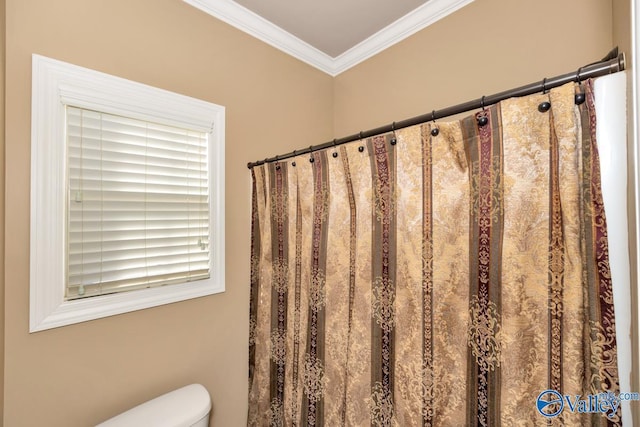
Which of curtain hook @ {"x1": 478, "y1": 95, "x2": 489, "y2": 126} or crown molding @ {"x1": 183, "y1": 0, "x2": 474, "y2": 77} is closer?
curtain hook @ {"x1": 478, "y1": 95, "x2": 489, "y2": 126}

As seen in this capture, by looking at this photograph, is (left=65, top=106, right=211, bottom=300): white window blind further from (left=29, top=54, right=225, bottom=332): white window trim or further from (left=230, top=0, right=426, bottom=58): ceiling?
(left=230, top=0, right=426, bottom=58): ceiling

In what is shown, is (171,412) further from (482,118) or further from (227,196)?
(482,118)

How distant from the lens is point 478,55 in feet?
4.32

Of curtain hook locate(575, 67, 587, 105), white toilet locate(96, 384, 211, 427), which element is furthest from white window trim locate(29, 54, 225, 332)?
curtain hook locate(575, 67, 587, 105)

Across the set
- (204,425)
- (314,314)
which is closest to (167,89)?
(314,314)

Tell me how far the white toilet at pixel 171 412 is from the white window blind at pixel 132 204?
→ 0.48 m

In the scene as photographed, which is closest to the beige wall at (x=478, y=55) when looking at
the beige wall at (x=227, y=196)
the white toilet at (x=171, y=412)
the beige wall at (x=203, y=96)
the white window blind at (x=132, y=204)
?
the beige wall at (x=203, y=96)

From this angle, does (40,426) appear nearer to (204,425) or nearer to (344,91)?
(204,425)

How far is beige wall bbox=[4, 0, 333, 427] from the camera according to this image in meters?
0.91

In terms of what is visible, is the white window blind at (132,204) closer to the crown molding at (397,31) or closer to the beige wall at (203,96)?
the beige wall at (203,96)

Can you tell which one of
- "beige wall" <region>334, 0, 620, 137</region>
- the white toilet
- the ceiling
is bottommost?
the white toilet

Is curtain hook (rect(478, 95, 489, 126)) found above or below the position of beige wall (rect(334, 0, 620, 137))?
below

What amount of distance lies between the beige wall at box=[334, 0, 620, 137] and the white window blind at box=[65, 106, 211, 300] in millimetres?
1166

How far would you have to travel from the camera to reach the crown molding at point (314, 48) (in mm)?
1399
